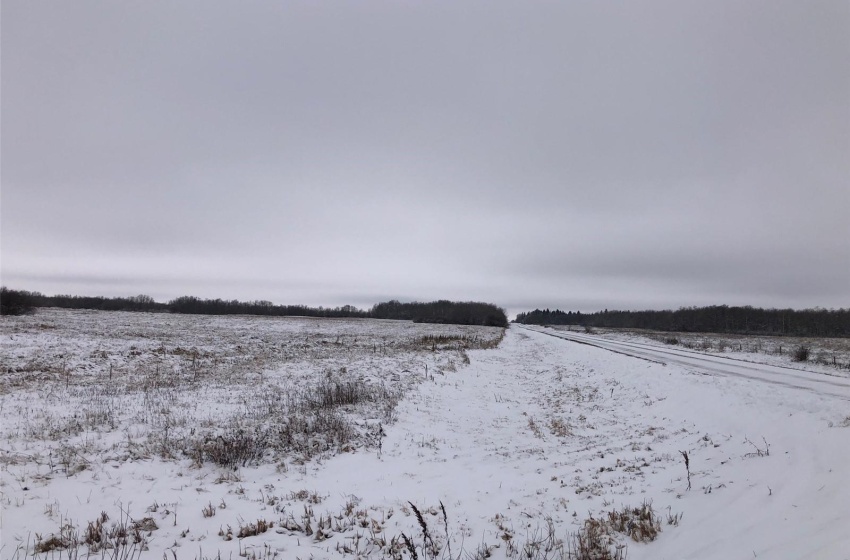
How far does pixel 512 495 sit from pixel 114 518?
619 centimetres

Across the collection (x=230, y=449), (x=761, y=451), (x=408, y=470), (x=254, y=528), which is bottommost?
(x=408, y=470)

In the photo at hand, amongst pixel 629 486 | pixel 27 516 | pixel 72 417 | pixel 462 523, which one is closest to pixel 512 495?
pixel 462 523

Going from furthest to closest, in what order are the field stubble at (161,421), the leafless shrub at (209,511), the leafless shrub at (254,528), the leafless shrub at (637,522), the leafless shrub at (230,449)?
the leafless shrub at (230,449) < the leafless shrub at (209,511) < the field stubble at (161,421) < the leafless shrub at (254,528) < the leafless shrub at (637,522)

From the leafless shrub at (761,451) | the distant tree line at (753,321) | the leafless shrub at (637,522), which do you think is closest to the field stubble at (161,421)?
the leafless shrub at (637,522)

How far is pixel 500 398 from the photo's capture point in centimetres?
1556

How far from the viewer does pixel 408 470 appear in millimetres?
8266

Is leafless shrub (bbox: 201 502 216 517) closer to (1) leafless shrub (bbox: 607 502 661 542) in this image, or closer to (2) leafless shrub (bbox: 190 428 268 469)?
(2) leafless shrub (bbox: 190 428 268 469)

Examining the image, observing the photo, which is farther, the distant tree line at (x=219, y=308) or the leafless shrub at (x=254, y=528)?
the distant tree line at (x=219, y=308)

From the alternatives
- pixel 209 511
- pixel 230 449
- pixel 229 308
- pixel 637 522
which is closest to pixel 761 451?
pixel 637 522

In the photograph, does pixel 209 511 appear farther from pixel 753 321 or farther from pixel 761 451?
pixel 753 321

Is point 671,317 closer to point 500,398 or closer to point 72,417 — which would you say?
point 500,398

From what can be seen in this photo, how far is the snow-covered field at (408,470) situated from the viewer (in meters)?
5.16

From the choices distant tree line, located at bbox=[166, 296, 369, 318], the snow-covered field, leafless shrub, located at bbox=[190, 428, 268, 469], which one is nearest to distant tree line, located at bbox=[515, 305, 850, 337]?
the snow-covered field

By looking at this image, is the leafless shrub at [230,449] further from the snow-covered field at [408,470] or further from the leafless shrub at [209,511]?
the leafless shrub at [209,511]
